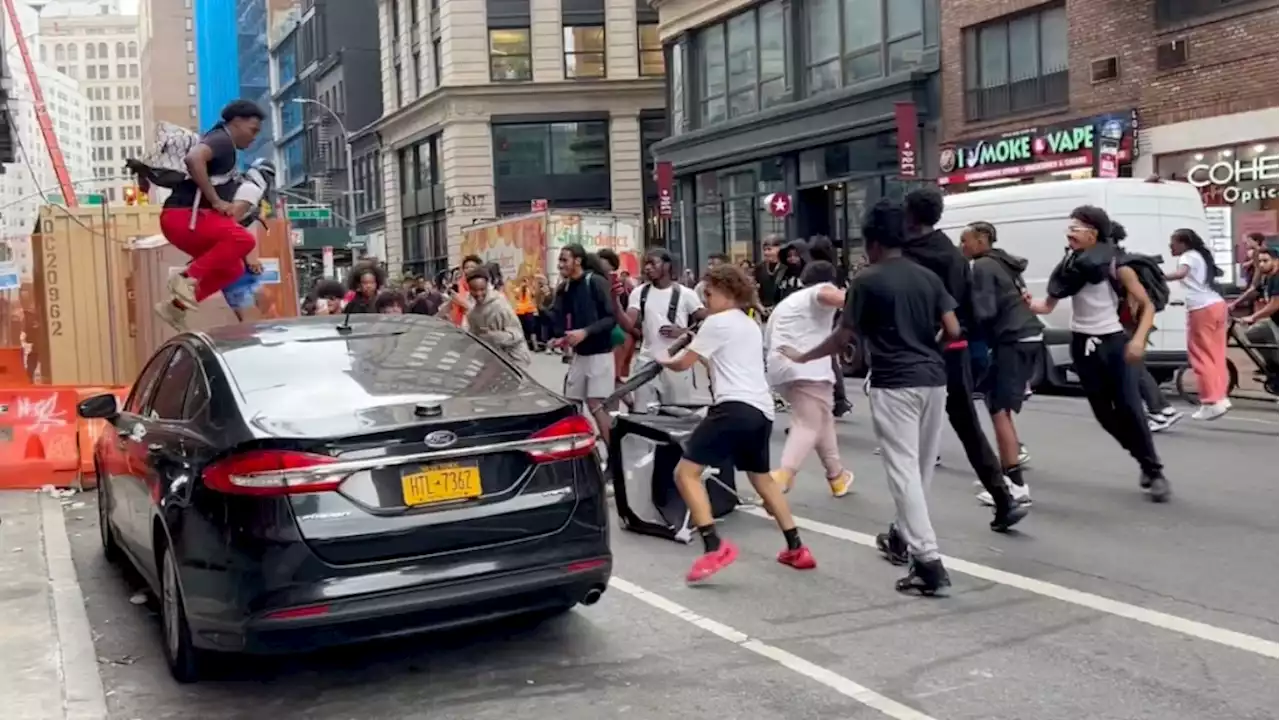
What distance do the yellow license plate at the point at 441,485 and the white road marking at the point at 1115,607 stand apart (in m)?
2.98

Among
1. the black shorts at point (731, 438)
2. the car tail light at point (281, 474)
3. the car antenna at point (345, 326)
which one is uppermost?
the car antenna at point (345, 326)

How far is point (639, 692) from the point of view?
5.44 metres

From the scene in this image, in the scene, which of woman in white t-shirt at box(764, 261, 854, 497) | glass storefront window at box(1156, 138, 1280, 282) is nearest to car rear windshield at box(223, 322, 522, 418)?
woman in white t-shirt at box(764, 261, 854, 497)

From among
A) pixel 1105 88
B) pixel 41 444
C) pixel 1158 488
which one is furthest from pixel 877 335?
pixel 1105 88

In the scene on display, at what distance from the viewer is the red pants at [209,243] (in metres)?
9.10

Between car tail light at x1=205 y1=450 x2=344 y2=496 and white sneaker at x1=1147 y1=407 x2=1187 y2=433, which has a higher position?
car tail light at x1=205 y1=450 x2=344 y2=496

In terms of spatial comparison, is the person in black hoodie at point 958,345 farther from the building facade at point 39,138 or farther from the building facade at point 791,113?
the building facade at point 39,138

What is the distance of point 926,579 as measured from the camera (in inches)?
264

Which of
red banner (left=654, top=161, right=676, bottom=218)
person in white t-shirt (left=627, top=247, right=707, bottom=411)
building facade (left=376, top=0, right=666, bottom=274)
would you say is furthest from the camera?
building facade (left=376, top=0, right=666, bottom=274)

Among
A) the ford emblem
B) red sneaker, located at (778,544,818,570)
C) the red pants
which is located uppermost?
the red pants

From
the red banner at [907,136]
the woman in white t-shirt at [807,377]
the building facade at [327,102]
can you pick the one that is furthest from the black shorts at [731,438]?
the building facade at [327,102]

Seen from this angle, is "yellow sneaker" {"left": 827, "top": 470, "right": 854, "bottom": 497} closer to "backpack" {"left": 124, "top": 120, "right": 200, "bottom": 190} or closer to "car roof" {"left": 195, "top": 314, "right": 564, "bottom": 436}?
"car roof" {"left": 195, "top": 314, "right": 564, "bottom": 436}

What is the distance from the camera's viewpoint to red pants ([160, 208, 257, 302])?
9102 millimetres

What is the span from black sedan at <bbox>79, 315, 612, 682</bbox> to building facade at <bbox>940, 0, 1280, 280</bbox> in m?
16.7
